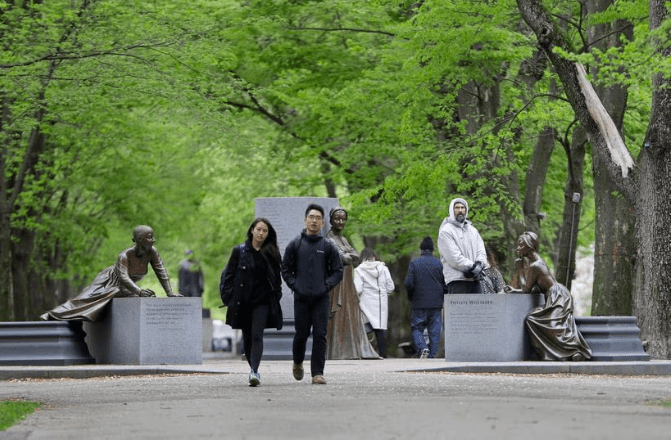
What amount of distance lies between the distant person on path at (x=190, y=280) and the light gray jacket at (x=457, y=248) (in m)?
24.8

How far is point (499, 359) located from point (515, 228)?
350 inches

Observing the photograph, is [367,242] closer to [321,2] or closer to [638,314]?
[321,2]

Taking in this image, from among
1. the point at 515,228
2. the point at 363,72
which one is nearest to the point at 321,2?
the point at 363,72

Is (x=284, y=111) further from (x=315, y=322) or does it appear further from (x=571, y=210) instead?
(x=315, y=322)

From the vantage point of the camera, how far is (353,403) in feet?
41.8

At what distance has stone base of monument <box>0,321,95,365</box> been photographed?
21219 mm

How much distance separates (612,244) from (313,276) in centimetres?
1002

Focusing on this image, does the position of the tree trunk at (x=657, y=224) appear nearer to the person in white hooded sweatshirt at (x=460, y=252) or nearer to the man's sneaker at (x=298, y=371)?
the person in white hooded sweatshirt at (x=460, y=252)

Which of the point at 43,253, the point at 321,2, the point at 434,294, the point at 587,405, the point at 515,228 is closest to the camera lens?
the point at 587,405

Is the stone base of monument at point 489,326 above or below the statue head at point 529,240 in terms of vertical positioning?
below

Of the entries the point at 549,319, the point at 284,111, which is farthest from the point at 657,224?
the point at 284,111

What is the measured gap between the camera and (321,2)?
1249 inches

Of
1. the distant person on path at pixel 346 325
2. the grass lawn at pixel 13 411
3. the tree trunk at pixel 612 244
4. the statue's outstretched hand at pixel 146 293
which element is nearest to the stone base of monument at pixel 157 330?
the statue's outstretched hand at pixel 146 293

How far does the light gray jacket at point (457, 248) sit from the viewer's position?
20.4 m
